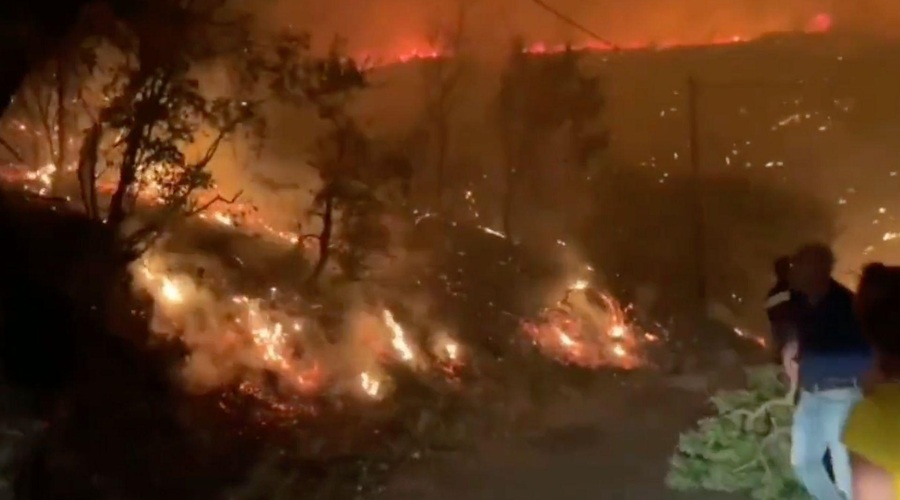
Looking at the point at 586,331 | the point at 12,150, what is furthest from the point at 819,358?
the point at 586,331

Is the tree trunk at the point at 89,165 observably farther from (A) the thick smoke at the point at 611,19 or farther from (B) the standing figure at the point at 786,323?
(B) the standing figure at the point at 786,323

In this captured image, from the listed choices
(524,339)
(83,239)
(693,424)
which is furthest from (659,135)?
(83,239)

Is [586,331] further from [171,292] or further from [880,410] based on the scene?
[880,410]

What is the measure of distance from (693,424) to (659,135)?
168 inches

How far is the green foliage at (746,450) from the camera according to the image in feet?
16.7

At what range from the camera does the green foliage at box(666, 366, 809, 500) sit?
509 cm

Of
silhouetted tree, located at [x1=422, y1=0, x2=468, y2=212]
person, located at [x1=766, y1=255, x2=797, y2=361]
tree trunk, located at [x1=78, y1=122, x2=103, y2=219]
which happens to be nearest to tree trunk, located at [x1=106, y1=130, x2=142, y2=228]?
tree trunk, located at [x1=78, y1=122, x2=103, y2=219]

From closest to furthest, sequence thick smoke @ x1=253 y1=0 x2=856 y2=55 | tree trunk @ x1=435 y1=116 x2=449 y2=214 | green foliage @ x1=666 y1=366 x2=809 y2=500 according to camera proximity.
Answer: green foliage @ x1=666 y1=366 x2=809 y2=500
thick smoke @ x1=253 y1=0 x2=856 y2=55
tree trunk @ x1=435 y1=116 x2=449 y2=214

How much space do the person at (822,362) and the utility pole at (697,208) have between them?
716cm

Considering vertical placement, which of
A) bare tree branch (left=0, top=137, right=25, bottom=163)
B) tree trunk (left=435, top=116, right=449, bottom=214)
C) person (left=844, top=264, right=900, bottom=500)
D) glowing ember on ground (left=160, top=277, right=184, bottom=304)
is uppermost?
tree trunk (left=435, top=116, right=449, bottom=214)

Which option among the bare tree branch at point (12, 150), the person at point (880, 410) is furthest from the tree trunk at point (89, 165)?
the person at point (880, 410)

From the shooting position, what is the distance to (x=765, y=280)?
11258 mm

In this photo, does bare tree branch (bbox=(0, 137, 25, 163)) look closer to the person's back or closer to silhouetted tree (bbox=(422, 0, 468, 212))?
silhouetted tree (bbox=(422, 0, 468, 212))

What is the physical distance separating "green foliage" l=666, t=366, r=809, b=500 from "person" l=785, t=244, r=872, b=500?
120cm
